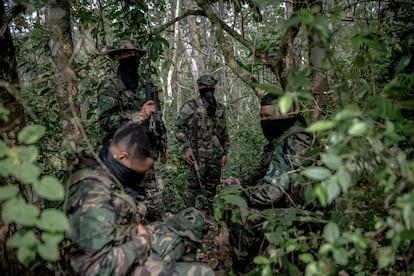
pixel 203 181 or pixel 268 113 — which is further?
pixel 203 181

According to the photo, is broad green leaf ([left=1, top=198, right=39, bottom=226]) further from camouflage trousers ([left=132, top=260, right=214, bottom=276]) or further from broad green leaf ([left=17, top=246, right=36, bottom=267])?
camouflage trousers ([left=132, top=260, right=214, bottom=276])

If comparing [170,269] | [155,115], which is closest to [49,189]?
[170,269]

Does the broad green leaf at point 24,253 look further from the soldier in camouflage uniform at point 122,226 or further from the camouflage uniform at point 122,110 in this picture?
the camouflage uniform at point 122,110

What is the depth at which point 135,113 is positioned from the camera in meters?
5.22

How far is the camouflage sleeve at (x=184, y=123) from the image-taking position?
269 inches

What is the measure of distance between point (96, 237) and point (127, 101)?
2.88 metres

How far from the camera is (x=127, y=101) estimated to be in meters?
5.22

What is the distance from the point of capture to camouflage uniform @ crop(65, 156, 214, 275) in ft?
8.33

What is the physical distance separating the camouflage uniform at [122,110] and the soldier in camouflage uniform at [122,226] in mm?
1734

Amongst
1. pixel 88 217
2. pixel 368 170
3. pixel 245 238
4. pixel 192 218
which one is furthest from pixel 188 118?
pixel 368 170

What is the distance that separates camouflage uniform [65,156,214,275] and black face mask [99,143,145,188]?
66 millimetres

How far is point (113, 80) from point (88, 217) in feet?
9.28

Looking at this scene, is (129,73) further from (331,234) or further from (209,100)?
(331,234)

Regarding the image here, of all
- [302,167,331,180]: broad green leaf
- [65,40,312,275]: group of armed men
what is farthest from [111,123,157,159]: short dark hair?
[302,167,331,180]: broad green leaf
